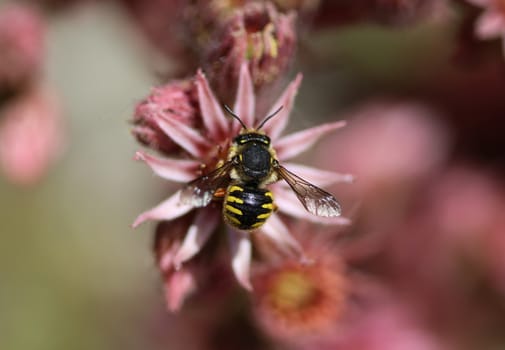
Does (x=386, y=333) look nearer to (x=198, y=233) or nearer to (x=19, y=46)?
(x=198, y=233)

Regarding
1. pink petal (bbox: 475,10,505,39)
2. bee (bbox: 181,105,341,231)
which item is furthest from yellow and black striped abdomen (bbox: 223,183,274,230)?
pink petal (bbox: 475,10,505,39)

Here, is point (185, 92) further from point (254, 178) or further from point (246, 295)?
point (246, 295)

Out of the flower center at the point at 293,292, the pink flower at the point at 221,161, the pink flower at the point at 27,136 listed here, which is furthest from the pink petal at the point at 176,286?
the pink flower at the point at 27,136

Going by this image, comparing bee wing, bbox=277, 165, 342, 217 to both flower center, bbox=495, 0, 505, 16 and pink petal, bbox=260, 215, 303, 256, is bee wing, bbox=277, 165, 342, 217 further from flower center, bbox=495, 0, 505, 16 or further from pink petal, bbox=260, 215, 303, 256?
flower center, bbox=495, 0, 505, 16

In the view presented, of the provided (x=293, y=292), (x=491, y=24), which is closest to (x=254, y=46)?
(x=491, y=24)

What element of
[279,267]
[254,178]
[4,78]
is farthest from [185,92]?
[4,78]

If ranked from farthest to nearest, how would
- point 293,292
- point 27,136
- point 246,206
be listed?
point 27,136, point 293,292, point 246,206
